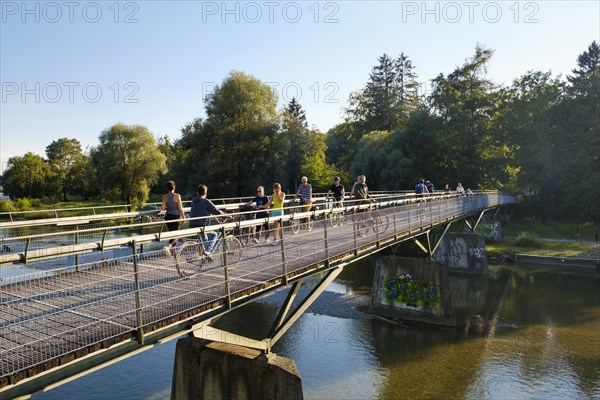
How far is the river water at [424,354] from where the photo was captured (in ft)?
50.3

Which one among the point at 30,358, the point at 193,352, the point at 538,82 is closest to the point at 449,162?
the point at 538,82

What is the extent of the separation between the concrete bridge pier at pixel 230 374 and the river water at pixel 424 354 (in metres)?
5.83

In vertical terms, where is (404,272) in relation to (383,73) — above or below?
below

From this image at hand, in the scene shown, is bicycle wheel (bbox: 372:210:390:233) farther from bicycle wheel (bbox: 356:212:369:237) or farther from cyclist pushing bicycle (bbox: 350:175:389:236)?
bicycle wheel (bbox: 356:212:369:237)

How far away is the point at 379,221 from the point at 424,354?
627 cm

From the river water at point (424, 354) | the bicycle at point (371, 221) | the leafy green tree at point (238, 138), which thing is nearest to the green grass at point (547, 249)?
the river water at point (424, 354)

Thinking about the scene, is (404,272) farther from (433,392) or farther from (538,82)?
(538,82)

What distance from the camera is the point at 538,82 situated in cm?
5331

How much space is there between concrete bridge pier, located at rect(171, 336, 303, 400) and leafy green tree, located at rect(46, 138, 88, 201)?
3295 inches

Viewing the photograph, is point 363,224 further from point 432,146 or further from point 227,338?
point 432,146

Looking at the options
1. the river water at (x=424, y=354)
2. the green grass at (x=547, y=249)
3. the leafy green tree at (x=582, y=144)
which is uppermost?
the leafy green tree at (x=582, y=144)

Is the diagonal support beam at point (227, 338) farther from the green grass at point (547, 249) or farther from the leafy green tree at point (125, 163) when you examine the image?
the leafy green tree at point (125, 163)

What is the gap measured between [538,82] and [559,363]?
44.5 metres

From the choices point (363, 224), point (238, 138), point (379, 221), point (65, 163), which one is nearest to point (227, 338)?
point (363, 224)
